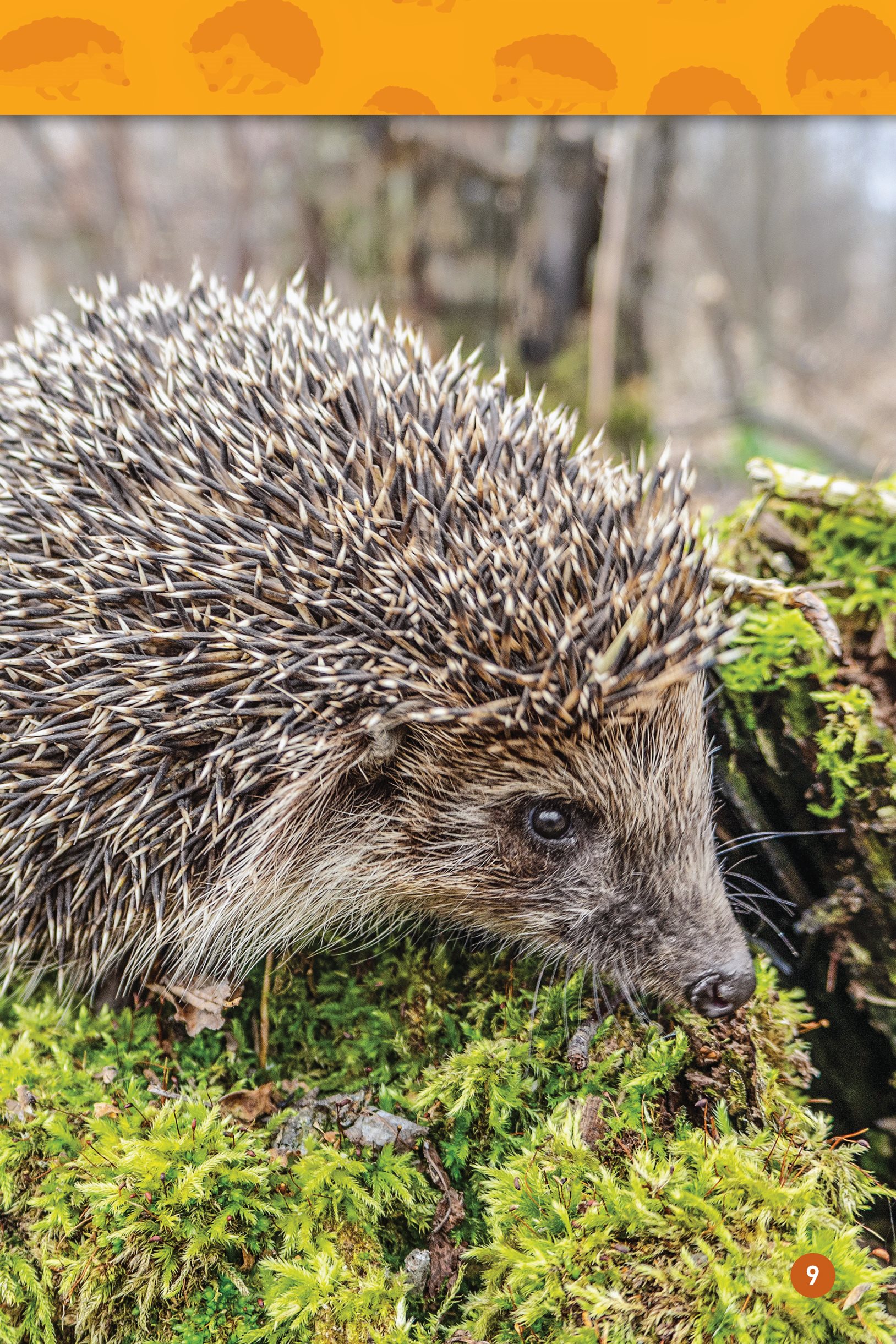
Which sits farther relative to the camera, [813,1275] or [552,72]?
[552,72]

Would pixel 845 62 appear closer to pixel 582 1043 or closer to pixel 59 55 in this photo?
pixel 59 55

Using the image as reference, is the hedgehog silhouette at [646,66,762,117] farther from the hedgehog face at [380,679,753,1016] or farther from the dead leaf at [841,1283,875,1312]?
the dead leaf at [841,1283,875,1312]

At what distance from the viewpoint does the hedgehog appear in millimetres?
3383

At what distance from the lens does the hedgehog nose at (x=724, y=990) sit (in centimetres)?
326

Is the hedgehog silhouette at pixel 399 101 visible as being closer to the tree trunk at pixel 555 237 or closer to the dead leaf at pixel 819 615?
the dead leaf at pixel 819 615

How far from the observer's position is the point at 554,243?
8648mm

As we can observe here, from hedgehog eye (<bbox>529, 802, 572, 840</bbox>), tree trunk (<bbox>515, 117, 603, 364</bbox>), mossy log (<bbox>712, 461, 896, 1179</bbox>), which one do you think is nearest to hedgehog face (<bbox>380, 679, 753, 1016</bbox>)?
hedgehog eye (<bbox>529, 802, 572, 840</bbox>)

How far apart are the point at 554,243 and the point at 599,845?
694 cm

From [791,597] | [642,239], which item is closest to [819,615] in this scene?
[791,597]

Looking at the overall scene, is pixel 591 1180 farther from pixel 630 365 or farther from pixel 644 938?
pixel 630 365

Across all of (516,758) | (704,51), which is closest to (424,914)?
(516,758)

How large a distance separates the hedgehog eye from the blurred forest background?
4978 mm

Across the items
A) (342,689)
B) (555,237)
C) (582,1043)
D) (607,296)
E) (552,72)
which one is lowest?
(582,1043)

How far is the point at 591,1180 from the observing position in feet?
9.47
